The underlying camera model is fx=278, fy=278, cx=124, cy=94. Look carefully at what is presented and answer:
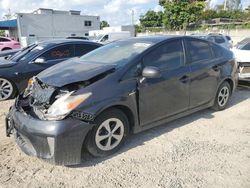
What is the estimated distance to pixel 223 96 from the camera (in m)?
5.58

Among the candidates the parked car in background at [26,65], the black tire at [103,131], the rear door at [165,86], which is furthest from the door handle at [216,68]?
the parked car in background at [26,65]

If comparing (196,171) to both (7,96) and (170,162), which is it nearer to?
(170,162)

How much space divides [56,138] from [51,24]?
39.3 metres

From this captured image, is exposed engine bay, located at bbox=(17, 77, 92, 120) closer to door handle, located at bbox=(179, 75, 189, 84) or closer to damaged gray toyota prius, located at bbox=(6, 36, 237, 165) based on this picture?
damaged gray toyota prius, located at bbox=(6, 36, 237, 165)

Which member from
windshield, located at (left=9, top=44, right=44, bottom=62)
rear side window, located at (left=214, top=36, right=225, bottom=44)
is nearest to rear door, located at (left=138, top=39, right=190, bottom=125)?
windshield, located at (left=9, top=44, right=44, bottom=62)

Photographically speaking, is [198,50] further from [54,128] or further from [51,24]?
[51,24]

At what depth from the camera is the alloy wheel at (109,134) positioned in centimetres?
356

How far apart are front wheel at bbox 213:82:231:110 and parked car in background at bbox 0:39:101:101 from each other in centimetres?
393

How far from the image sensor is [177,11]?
39.7m

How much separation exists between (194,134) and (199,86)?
2.97 feet

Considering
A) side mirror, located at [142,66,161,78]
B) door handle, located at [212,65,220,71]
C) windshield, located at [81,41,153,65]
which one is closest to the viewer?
side mirror, located at [142,66,161,78]

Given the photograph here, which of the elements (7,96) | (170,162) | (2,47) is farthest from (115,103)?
(2,47)

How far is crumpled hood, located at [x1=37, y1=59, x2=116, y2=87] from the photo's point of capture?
3.55m

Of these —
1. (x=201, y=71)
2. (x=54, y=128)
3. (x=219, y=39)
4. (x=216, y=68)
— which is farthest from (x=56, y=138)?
(x=219, y=39)
